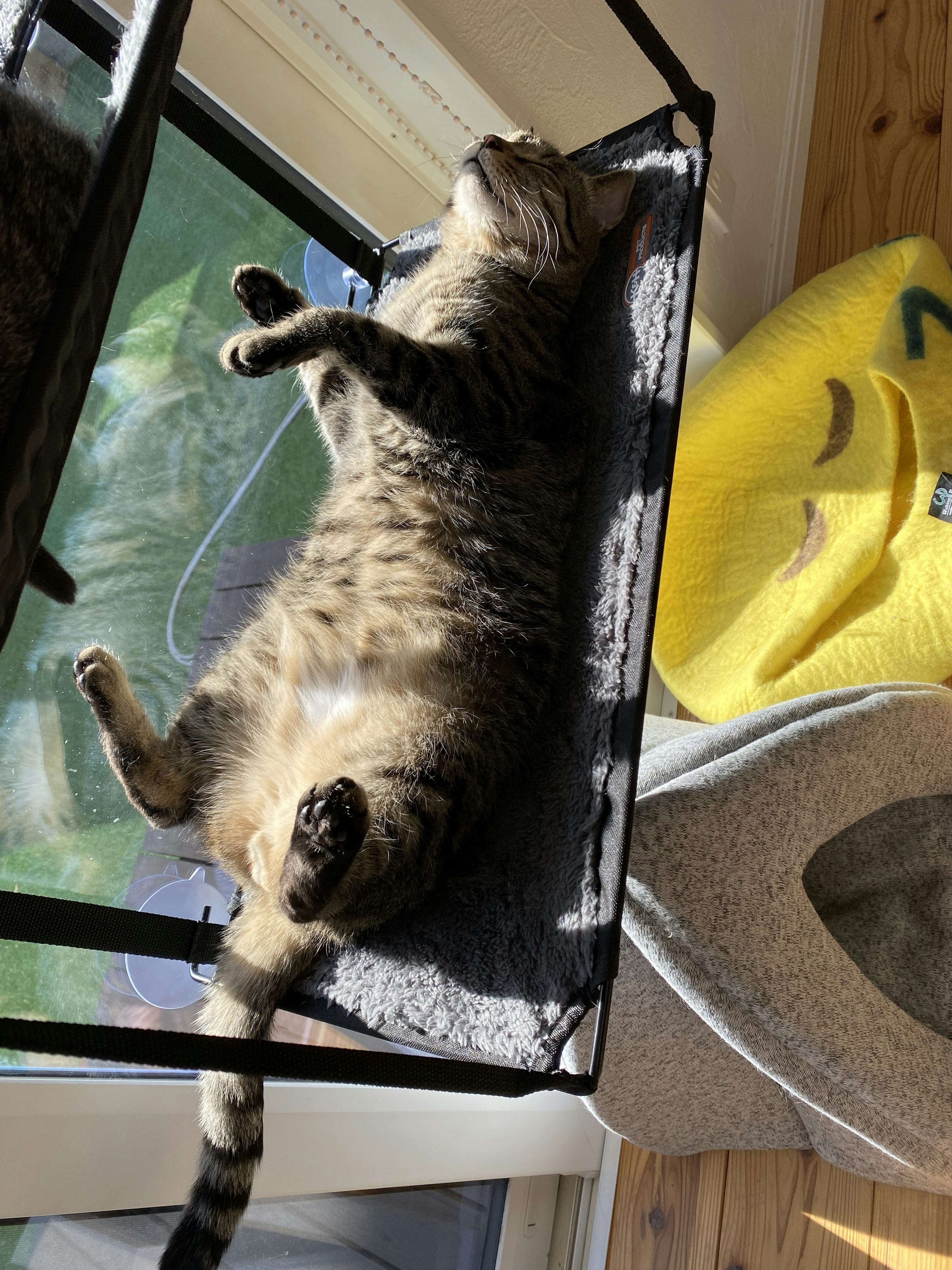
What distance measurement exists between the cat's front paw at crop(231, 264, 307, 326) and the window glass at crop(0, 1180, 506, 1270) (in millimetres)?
1099

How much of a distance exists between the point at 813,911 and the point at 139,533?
3.35ft

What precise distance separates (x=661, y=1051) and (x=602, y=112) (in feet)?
5.26

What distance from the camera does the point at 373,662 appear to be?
40.8 inches

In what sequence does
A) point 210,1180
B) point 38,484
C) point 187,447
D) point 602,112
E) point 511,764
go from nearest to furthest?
point 38,484 → point 210,1180 → point 511,764 → point 187,447 → point 602,112

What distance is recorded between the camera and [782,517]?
165 cm

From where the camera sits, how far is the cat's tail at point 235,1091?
815 millimetres

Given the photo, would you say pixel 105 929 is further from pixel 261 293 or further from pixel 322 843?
pixel 261 293

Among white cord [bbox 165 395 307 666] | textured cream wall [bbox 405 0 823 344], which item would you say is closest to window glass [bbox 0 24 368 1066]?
white cord [bbox 165 395 307 666]

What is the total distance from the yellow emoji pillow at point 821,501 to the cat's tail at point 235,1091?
911 millimetres

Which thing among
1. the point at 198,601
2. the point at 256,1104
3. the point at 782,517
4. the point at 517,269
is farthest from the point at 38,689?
the point at 782,517

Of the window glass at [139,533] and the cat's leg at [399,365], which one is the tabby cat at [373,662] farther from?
the window glass at [139,533]

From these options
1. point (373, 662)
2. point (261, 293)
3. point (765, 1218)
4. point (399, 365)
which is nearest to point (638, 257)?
point (399, 365)

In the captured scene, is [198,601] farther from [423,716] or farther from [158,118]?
[158,118]

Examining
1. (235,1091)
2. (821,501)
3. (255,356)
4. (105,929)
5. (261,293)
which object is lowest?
(235,1091)
